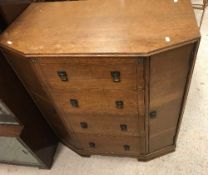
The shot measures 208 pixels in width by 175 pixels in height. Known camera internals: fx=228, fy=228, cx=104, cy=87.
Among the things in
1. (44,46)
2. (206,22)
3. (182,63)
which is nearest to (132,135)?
(182,63)

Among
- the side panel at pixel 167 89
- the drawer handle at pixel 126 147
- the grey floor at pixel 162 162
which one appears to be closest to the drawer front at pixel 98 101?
the side panel at pixel 167 89

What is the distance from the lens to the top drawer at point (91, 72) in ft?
2.83

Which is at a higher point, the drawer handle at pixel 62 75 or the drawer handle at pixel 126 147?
the drawer handle at pixel 62 75

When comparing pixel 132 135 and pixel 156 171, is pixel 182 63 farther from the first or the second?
pixel 156 171

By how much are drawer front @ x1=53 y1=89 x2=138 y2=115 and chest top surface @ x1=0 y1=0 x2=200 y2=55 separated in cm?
23

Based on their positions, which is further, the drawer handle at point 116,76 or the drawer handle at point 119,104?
the drawer handle at point 119,104

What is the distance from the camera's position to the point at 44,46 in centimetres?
90

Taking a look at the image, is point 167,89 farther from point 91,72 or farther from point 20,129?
point 20,129

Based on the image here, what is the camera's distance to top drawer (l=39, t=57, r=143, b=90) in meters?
0.86

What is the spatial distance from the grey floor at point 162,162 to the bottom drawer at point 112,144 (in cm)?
10

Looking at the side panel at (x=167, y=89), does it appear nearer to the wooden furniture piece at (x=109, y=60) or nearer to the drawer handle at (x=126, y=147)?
the wooden furniture piece at (x=109, y=60)

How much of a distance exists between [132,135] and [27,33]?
2.47ft

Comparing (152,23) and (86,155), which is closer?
(152,23)

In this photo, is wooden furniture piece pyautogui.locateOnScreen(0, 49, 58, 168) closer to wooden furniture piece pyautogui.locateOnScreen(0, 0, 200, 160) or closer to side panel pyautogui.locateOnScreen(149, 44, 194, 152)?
wooden furniture piece pyautogui.locateOnScreen(0, 0, 200, 160)
